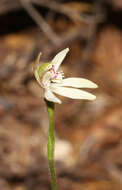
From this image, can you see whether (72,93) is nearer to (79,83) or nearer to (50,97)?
(79,83)

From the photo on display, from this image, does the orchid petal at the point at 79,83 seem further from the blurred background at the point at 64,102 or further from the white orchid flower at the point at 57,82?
the blurred background at the point at 64,102

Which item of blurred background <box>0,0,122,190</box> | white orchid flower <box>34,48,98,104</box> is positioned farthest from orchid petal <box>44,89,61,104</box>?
blurred background <box>0,0,122,190</box>

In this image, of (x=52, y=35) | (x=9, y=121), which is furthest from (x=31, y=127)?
(x=52, y=35)

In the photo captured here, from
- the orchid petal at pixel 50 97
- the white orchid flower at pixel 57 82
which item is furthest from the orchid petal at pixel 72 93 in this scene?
the orchid petal at pixel 50 97

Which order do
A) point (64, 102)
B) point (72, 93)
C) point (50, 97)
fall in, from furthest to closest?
point (64, 102)
point (72, 93)
point (50, 97)

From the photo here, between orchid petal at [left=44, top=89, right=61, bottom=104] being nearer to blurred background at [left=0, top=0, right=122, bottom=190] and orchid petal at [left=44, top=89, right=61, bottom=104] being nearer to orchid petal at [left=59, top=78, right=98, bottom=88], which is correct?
orchid petal at [left=59, top=78, right=98, bottom=88]

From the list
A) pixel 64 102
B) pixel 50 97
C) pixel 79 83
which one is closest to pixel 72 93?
pixel 79 83

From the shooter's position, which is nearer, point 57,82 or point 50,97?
point 50,97
